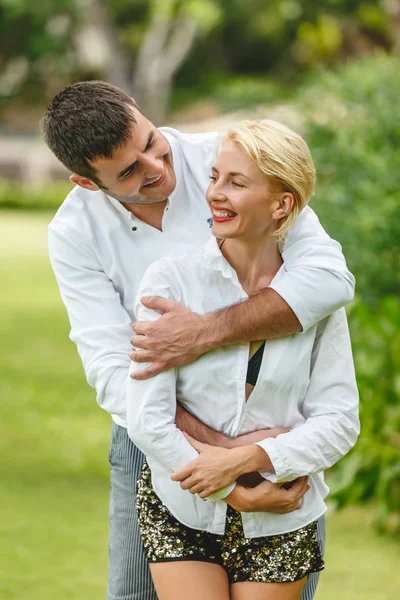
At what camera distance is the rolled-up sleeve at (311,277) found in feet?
9.18

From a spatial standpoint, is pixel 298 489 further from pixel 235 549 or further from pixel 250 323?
pixel 250 323

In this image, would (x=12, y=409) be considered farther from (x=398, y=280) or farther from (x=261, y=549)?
(x=261, y=549)

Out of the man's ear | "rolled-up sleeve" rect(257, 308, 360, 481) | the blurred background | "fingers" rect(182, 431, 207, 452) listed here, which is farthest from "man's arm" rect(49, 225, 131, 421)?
the blurred background

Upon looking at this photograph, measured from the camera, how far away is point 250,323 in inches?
109

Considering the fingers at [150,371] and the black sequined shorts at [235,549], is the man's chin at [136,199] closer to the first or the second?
the fingers at [150,371]

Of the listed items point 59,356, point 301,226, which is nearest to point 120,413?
point 301,226

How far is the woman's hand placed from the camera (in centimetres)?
273

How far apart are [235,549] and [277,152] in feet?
3.39

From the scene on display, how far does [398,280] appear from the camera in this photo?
22.5 feet

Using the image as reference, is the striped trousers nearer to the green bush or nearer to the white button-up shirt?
the white button-up shirt

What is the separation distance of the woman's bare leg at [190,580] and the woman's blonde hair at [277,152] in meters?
0.99

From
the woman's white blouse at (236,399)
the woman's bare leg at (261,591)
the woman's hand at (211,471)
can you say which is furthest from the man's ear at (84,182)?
the woman's bare leg at (261,591)

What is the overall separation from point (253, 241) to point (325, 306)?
0.84ft

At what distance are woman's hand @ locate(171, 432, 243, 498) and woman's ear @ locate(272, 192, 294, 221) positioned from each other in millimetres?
610
